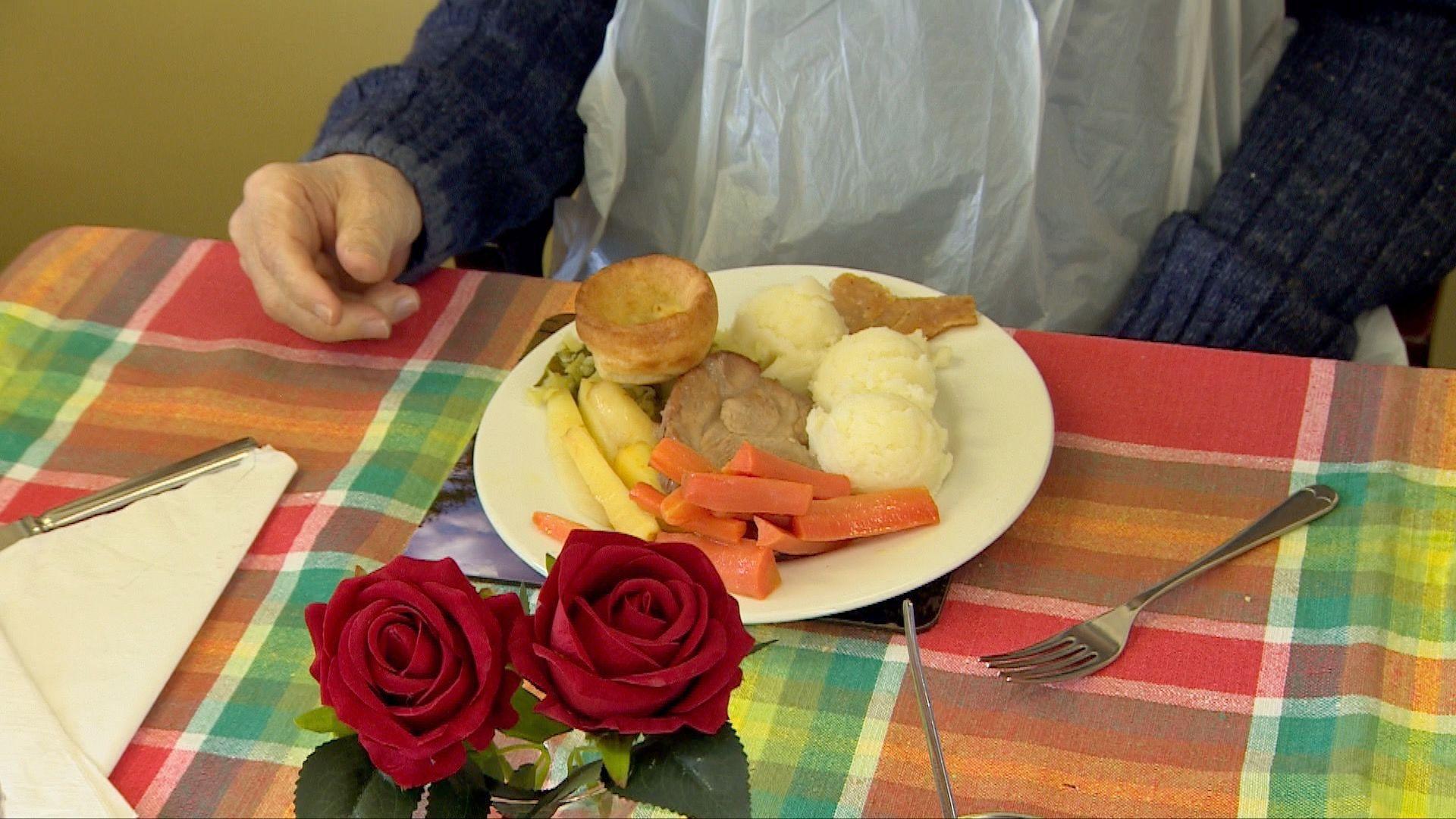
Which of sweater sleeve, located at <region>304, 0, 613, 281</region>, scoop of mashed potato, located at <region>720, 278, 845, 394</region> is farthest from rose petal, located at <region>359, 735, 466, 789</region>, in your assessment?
sweater sleeve, located at <region>304, 0, 613, 281</region>

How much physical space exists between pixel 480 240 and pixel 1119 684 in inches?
29.3

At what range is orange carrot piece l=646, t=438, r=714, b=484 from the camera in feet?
2.68

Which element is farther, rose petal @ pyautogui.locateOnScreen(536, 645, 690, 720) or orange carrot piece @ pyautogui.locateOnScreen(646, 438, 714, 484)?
orange carrot piece @ pyautogui.locateOnScreen(646, 438, 714, 484)

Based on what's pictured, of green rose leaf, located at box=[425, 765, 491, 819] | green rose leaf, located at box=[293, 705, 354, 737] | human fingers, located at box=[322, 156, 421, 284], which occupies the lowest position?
human fingers, located at box=[322, 156, 421, 284]

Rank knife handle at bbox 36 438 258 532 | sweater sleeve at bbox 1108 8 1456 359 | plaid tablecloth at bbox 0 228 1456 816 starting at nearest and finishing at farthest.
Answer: plaid tablecloth at bbox 0 228 1456 816 → knife handle at bbox 36 438 258 532 → sweater sleeve at bbox 1108 8 1456 359

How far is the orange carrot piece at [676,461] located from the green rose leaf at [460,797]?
0.39 meters

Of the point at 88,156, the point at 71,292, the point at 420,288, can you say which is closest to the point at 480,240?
the point at 420,288

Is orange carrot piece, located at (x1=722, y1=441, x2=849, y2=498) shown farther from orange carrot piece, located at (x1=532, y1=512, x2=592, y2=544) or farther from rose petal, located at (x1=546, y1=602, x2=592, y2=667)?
rose petal, located at (x1=546, y1=602, x2=592, y2=667)

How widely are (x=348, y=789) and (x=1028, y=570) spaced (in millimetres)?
493

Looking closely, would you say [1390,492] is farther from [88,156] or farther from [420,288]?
[88,156]

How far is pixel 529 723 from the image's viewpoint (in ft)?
1.50

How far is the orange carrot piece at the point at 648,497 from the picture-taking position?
82 centimetres

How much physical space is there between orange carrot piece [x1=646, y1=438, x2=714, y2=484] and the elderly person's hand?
1.08 ft

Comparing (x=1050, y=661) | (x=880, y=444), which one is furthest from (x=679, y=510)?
(x=1050, y=661)
